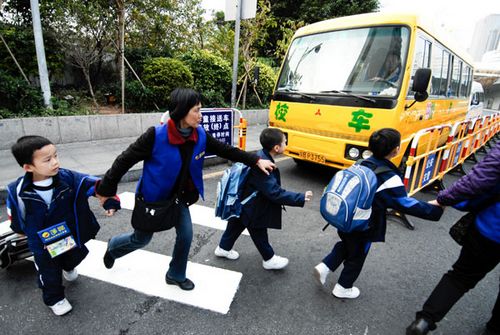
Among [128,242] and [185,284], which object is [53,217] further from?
[185,284]

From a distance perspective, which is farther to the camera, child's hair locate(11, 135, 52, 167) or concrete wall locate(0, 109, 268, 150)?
concrete wall locate(0, 109, 268, 150)

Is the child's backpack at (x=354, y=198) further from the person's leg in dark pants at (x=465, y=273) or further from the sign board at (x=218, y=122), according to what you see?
the sign board at (x=218, y=122)

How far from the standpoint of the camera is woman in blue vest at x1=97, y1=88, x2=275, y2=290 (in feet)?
6.19

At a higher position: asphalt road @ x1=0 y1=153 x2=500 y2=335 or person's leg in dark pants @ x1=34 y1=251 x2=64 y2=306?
person's leg in dark pants @ x1=34 y1=251 x2=64 y2=306

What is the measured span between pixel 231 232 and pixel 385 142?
1.53 m

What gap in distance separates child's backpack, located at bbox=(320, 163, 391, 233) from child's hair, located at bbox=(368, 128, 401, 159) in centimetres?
12

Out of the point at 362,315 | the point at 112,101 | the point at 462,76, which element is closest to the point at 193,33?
the point at 112,101

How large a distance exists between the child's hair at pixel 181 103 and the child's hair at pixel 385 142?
130 cm

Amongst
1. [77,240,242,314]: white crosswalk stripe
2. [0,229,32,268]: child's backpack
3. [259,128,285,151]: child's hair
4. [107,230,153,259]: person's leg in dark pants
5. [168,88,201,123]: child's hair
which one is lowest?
[77,240,242,314]: white crosswalk stripe

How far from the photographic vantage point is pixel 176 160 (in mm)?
1942

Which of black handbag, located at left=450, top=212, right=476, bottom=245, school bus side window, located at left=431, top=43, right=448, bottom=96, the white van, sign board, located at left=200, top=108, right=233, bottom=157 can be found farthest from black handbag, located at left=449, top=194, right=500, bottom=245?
the white van

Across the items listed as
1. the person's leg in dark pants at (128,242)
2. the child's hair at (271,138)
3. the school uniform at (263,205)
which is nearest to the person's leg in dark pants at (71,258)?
the person's leg in dark pants at (128,242)

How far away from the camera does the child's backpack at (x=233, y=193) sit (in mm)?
2418

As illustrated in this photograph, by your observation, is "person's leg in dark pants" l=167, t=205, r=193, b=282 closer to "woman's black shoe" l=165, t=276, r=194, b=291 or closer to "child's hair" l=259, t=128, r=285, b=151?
"woman's black shoe" l=165, t=276, r=194, b=291
